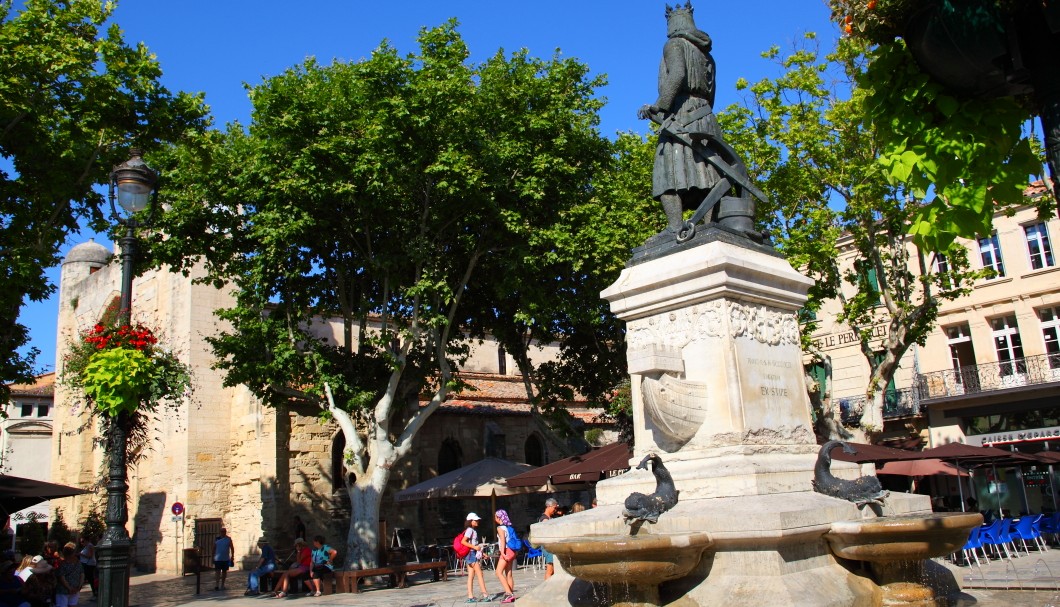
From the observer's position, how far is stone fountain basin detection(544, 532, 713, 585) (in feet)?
17.0

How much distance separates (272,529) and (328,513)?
72.4 inches

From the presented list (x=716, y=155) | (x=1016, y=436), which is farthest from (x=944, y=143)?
(x=1016, y=436)

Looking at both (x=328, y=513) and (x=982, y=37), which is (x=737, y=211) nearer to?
(x=982, y=37)

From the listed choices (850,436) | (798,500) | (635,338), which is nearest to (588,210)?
(850,436)

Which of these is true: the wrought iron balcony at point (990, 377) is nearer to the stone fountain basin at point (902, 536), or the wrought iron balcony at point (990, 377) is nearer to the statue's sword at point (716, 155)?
the statue's sword at point (716, 155)

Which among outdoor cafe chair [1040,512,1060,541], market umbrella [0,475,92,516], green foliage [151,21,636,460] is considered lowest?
outdoor cafe chair [1040,512,1060,541]

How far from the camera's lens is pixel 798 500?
6.05 m

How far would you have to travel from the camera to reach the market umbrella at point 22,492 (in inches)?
570

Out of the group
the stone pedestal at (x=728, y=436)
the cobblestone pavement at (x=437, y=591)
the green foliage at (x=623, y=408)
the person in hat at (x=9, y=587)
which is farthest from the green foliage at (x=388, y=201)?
the stone pedestal at (x=728, y=436)

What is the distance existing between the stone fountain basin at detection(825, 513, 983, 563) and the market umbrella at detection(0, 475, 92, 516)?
13.8 m

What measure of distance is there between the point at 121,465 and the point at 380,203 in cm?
991

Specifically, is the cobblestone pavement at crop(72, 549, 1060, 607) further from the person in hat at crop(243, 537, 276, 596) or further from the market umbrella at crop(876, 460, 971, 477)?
the market umbrella at crop(876, 460, 971, 477)

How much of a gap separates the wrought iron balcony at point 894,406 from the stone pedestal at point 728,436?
73.3ft

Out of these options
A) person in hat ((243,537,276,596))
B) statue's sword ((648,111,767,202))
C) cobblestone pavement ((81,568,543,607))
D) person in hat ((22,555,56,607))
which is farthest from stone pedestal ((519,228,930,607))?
person in hat ((243,537,276,596))
